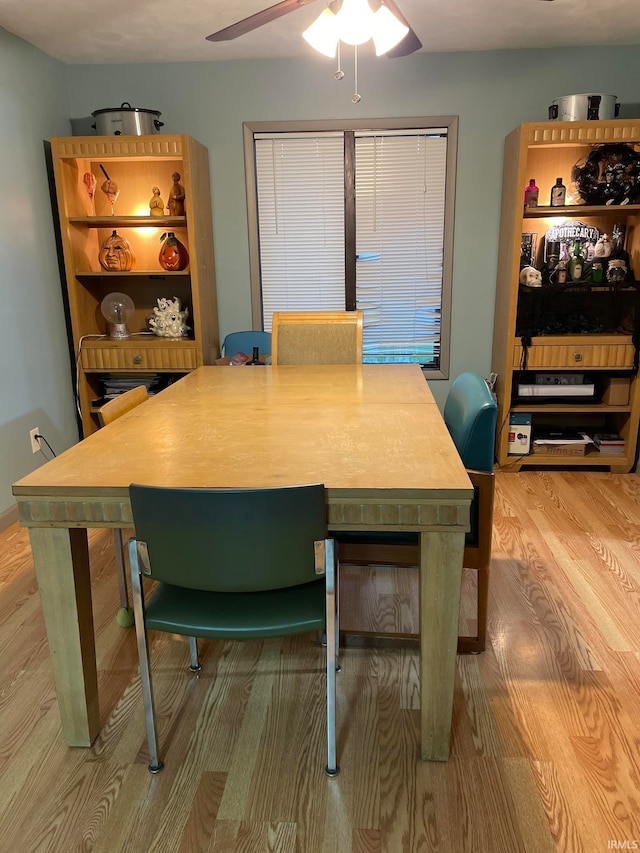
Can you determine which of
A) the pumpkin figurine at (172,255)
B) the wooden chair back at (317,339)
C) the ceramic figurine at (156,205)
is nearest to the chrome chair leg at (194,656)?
the wooden chair back at (317,339)

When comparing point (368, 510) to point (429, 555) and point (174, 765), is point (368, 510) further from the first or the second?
point (174, 765)

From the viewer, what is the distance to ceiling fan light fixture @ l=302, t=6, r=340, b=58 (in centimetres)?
197

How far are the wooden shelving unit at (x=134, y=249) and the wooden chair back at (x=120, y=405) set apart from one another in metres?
1.43

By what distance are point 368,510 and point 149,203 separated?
3.12 meters

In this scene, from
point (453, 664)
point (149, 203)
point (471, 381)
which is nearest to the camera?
point (453, 664)

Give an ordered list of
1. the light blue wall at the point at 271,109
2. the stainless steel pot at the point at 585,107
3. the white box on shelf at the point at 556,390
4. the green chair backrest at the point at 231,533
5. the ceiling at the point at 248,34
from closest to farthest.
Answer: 1. the green chair backrest at the point at 231,533
2. the ceiling at the point at 248,34
3. the stainless steel pot at the point at 585,107
4. the light blue wall at the point at 271,109
5. the white box on shelf at the point at 556,390

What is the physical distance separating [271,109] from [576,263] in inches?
79.4

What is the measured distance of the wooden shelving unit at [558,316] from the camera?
3318 mm

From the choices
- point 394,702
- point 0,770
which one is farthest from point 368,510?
point 0,770

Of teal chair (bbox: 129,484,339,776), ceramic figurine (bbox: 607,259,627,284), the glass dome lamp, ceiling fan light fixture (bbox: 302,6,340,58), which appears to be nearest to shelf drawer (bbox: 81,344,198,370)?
the glass dome lamp

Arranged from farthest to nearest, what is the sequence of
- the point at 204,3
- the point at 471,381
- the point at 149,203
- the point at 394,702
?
the point at 149,203, the point at 204,3, the point at 471,381, the point at 394,702

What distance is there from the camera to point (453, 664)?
142 centimetres

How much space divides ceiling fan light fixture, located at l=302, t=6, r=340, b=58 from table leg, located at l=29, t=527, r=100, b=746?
1758 millimetres

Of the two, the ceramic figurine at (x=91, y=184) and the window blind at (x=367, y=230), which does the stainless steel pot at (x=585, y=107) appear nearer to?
the window blind at (x=367, y=230)
